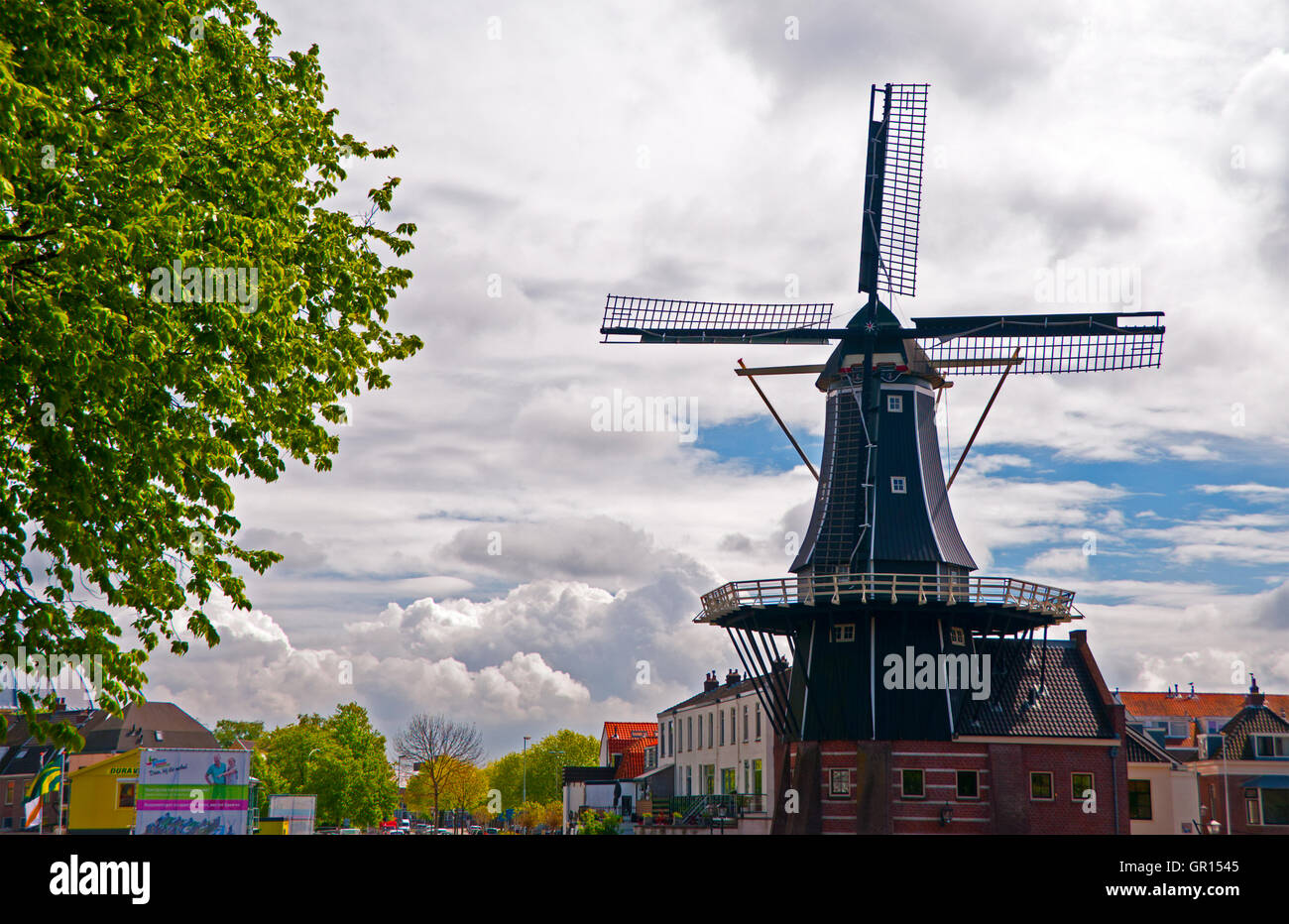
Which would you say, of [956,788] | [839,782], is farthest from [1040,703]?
[839,782]

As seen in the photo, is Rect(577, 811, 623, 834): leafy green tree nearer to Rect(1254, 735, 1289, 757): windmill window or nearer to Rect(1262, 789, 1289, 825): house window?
Rect(1262, 789, 1289, 825): house window

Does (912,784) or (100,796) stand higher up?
(912,784)

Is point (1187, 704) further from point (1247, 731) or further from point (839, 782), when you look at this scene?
point (839, 782)

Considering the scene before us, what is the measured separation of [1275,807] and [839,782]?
2978 centimetres

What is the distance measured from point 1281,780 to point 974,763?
1066 inches

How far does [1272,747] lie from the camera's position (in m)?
59.4

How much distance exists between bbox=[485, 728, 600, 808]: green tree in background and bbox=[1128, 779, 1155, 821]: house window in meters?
83.1

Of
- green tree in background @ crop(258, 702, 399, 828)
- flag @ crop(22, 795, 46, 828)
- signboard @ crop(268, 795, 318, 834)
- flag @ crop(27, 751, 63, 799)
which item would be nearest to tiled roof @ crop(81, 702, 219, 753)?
green tree in background @ crop(258, 702, 399, 828)

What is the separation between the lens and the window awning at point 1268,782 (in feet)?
191

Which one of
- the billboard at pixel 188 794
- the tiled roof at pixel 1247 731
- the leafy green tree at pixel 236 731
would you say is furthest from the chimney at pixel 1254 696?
the leafy green tree at pixel 236 731

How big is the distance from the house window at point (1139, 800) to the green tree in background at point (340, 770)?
63578 millimetres

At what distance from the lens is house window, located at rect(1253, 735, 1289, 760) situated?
59375 mm

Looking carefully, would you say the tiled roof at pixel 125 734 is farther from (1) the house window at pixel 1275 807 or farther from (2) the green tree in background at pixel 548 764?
(1) the house window at pixel 1275 807
